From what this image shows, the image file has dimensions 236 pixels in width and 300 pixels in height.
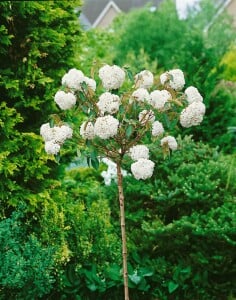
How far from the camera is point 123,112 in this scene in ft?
14.9

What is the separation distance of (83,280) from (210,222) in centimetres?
116

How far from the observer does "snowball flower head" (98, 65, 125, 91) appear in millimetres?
4500

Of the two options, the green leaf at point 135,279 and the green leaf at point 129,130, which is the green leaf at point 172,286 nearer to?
the green leaf at point 135,279

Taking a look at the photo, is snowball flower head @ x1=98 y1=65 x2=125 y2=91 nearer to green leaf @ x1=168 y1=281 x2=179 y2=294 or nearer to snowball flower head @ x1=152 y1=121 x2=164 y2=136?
snowball flower head @ x1=152 y1=121 x2=164 y2=136

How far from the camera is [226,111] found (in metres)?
7.73

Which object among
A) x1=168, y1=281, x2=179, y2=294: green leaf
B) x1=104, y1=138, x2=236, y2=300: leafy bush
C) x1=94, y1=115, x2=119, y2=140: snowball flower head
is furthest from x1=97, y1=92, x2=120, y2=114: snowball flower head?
x1=168, y1=281, x2=179, y2=294: green leaf

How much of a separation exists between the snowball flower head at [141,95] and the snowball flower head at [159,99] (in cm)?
4

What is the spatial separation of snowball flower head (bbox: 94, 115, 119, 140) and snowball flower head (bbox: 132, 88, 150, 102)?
0.28 meters

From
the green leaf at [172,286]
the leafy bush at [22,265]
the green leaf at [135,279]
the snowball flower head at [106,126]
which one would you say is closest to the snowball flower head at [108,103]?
the snowball flower head at [106,126]

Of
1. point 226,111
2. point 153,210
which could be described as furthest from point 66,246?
point 226,111

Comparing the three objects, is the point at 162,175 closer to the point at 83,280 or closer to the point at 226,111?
the point at 83,280

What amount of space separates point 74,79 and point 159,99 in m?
0.59

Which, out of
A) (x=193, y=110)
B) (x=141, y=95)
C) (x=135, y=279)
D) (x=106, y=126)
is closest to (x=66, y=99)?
(x=106, y=126)

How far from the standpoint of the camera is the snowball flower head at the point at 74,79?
4516 millimetres
